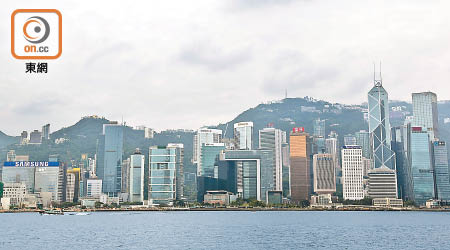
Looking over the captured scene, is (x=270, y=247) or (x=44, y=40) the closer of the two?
(x=44, y=40)

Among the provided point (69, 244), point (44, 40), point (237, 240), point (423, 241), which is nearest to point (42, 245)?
point (69, 244)

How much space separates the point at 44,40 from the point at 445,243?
7838cm

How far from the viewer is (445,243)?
9300cm

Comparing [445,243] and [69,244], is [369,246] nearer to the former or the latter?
[445,243]

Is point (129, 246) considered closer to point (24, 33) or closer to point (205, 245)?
point (205, 245)

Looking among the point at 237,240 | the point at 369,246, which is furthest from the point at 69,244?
the point at 369,246

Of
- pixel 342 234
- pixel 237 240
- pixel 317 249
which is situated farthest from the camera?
pixel 342 234

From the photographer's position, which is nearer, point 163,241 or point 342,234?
point 163,241

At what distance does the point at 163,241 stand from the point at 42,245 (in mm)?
21602

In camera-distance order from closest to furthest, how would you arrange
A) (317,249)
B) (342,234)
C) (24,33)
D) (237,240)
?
(24,33)
(317,249)
(237,240)
(342,234)

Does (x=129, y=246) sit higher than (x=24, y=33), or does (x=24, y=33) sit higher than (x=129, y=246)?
(x=24, y=33)

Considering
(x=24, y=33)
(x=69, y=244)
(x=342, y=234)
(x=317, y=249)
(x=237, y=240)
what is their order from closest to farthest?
1. (x=24, y=33)
2. (x=317, y=249)
3. (x=69, y=244)
4. (x=237, y=240)
5. (x=342, y=234)

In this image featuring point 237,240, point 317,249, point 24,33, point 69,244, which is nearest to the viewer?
point 24,33

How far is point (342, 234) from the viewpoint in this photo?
110750 mm
